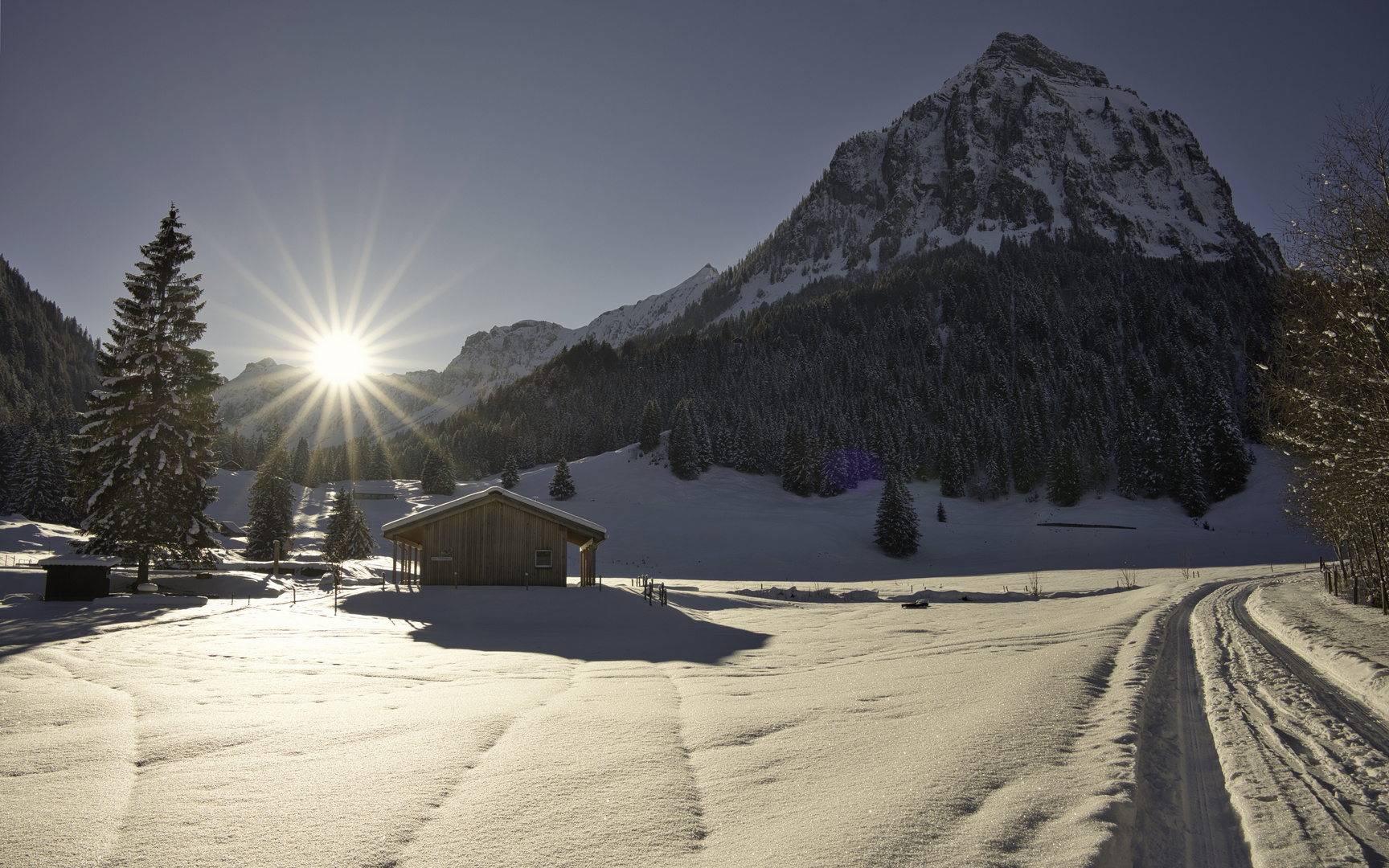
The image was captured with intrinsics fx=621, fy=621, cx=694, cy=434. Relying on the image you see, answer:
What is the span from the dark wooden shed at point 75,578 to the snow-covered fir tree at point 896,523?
47.8 meters

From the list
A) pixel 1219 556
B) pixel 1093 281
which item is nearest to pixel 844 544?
pixel 1219 556

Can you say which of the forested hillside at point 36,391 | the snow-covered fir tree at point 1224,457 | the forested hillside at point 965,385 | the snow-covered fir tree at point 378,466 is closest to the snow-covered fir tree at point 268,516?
the forested hillside at point 36,391

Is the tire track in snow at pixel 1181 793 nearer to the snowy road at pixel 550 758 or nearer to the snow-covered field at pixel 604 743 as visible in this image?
the snow-covered field at pixel 604 743

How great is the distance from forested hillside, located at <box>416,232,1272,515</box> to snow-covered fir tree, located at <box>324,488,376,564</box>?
3866 cm

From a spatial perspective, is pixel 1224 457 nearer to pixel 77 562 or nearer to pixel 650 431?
pixel 650 431

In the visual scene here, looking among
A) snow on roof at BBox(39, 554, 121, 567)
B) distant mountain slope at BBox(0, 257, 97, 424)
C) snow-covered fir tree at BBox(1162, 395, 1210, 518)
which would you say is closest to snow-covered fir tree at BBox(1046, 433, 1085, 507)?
snow-covered fir tree at BBox(1162, 395, 1210, 518)

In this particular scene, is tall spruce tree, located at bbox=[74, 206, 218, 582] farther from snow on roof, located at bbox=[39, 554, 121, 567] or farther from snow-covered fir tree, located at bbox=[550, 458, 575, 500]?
snow-covered fir tree, located at bbox=[550, 458, 575, 500]

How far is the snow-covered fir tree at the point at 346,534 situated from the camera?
147 ft

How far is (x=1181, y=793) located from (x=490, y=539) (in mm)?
21925

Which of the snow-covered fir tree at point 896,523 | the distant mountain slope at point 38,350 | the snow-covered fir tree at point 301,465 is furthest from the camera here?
the distant mountain slope at point 38,350

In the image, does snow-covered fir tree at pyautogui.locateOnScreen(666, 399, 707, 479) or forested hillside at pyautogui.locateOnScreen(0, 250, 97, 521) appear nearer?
forested hillside at pyautogui.locateOnScreen(0, 250, 97, 521)

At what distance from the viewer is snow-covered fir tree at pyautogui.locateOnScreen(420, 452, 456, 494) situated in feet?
258

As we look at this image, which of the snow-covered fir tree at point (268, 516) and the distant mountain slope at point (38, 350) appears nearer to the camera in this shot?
the snow-covered fir tree at point (268, 516)

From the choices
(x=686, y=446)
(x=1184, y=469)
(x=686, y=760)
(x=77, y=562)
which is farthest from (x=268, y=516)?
(x=1184, y=469)
